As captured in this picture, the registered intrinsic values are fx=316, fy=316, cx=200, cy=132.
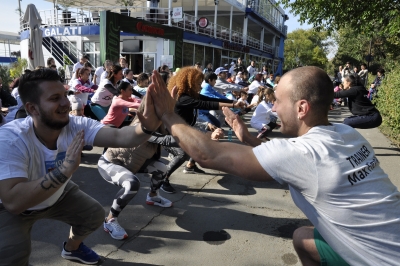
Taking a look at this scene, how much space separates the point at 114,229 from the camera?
132 inches

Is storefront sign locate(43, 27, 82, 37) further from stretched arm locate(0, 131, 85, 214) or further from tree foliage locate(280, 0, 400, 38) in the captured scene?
stretched arm locate(0, 131, 85, 214)

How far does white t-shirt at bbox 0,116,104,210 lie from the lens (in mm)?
2064

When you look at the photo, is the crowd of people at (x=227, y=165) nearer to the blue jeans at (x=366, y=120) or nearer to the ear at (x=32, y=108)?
the ear at (x=32, y=108)

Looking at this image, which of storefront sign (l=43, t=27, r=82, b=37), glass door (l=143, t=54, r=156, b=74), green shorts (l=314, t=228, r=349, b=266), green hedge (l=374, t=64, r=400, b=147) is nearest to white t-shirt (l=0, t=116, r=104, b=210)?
green shorts (l=314, t=228, r=349, b=266)

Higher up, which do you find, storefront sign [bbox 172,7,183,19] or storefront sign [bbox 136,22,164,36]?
storefront sign [bbox 172,7,183,19]

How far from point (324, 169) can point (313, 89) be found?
0.50 metres

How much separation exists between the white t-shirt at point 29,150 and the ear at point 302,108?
168 cm

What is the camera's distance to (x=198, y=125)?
235 inches

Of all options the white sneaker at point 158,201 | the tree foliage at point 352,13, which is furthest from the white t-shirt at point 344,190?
the tree foliage at point 352,13

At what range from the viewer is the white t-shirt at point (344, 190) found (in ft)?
5.15

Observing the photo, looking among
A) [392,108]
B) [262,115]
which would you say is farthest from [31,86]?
[392,108]

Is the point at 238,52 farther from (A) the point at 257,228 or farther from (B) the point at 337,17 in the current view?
(A) the point at 257,228

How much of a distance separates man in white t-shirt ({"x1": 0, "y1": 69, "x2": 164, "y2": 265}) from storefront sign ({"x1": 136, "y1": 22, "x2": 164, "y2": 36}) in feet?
43.0

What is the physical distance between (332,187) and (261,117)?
5992mm
